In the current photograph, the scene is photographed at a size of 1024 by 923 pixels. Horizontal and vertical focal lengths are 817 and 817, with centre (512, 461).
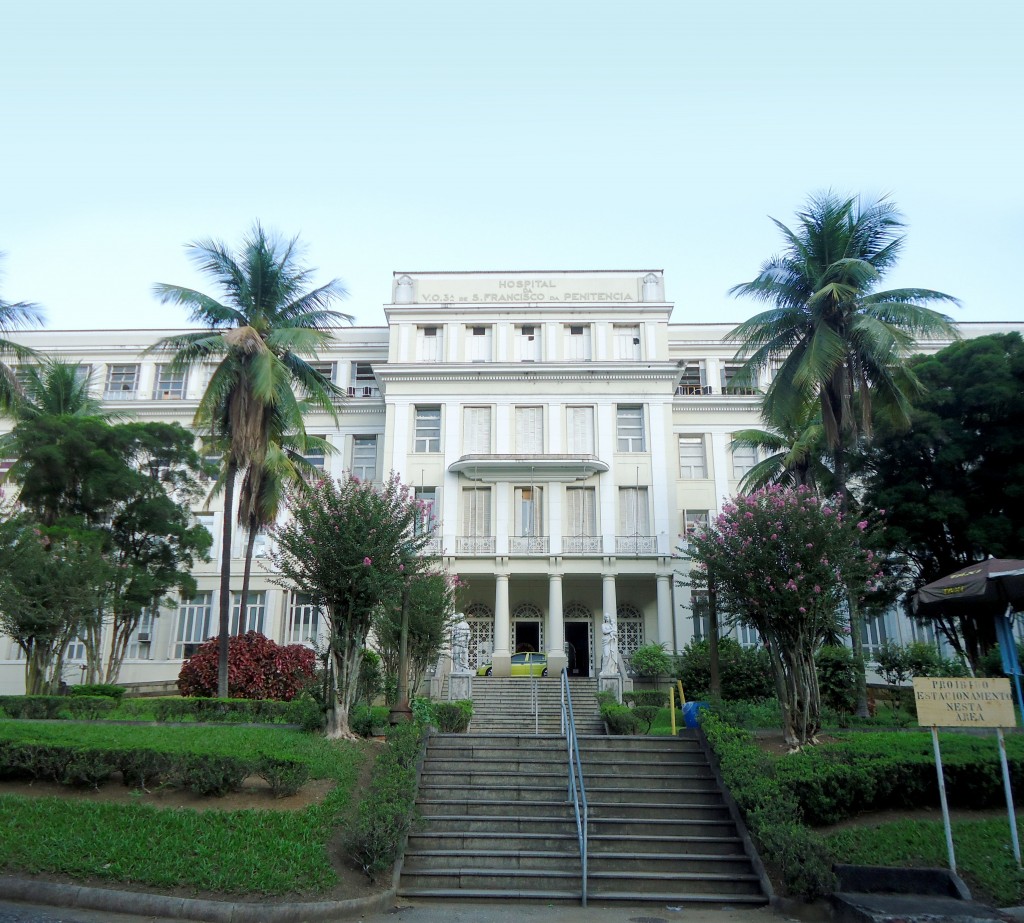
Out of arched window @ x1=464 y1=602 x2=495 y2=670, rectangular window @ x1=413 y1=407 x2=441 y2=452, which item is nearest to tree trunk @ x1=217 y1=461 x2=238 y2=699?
rectangular window @ x1=413 y1=407 x2=441 y2=452

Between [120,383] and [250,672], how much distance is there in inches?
769

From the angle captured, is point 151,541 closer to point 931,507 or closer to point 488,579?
point 488,579

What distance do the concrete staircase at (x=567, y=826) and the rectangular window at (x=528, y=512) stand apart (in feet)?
59.2

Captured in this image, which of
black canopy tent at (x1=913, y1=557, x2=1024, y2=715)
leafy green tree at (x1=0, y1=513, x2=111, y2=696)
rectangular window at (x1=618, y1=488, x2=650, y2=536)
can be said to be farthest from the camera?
rectangular window at (x1=618, y1=488, x2=650, y2=536)

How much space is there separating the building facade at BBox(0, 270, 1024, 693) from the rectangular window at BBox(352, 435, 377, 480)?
8cm

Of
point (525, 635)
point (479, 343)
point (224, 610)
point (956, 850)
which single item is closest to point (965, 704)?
point (956, 850)

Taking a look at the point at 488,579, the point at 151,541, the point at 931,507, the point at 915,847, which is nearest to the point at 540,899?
the point at 915,847

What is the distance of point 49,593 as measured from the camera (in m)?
18.6

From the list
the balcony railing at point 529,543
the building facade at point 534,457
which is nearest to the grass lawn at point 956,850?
the building facade at point 534,457

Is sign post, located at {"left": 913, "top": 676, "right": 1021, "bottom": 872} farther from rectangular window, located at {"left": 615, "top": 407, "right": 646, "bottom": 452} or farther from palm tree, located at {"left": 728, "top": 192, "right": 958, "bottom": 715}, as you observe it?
rectangular window, located at {"left": 615, "top": 407, "right": 646, "bottom": 452}

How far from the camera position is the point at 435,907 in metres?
8.60

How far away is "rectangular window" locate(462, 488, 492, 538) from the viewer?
30.5 meters

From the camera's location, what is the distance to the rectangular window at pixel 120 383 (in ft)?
116

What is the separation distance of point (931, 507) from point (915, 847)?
1389cm
